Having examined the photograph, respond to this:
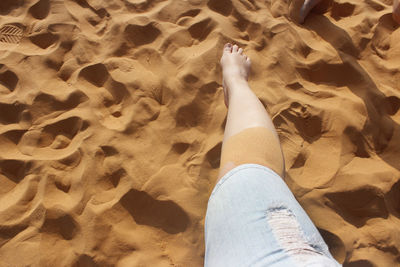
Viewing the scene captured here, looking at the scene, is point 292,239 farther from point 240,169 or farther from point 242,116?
point 242,116

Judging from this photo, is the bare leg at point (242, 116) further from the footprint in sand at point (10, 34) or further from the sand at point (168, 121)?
the footprint in sand at point (10, 34)

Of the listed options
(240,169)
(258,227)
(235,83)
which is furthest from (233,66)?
(258,227)

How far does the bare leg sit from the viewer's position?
0.98m

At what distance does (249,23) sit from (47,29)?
4.46ft

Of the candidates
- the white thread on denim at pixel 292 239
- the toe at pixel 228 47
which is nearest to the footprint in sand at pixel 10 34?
the toe at pixel 228 47

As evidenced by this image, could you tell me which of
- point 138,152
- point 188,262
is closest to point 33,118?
point 138,152

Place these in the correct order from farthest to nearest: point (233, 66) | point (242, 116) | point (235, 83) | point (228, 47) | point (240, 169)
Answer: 1. point (228, 47)
2. point (233, 66)
3. point (235, 83)
4. point (242, 116)
5. point (240, 169)

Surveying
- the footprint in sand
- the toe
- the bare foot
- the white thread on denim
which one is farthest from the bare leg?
the footprint in sand

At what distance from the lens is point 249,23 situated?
6.55 ft

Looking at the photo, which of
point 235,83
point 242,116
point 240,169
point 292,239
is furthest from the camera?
point 235,83

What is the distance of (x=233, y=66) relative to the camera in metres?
1.61

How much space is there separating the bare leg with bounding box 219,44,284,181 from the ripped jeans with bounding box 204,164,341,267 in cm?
9

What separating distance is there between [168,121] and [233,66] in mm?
477

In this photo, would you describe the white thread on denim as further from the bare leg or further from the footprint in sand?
the footprint in sand
